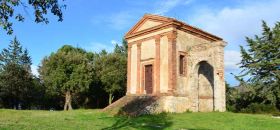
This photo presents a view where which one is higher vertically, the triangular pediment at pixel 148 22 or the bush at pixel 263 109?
the triangular pediment at pixel 148 22

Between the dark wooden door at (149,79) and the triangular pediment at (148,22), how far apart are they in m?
3.32

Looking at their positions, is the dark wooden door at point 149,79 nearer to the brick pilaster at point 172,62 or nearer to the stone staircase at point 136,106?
the stone staircase at point 136,106

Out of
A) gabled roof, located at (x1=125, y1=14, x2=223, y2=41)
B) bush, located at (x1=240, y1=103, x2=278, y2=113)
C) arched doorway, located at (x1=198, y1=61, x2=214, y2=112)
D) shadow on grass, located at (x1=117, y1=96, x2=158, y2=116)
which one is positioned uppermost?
gabled roof, located at (x1=125, y1=14, x2=223, y2=41)

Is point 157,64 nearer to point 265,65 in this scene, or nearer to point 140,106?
point 140,106

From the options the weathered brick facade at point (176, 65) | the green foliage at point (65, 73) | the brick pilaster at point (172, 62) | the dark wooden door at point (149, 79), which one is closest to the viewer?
the brick pilaster at point (172, 62)

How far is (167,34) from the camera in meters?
23.5

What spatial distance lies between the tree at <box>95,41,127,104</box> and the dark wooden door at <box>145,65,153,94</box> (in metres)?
12.2

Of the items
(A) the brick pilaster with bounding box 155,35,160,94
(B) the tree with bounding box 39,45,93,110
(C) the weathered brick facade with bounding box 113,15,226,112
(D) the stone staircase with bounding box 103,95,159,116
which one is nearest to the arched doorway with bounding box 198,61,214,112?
(C) the weathered brick facade with bounding box 113,15,226,112

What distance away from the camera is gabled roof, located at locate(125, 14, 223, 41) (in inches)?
928

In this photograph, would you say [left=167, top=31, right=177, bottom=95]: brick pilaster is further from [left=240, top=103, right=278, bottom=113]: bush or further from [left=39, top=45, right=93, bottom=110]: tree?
[left=39, top=45, right=93, bottom=110]: tree

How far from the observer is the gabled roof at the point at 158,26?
77.4ft

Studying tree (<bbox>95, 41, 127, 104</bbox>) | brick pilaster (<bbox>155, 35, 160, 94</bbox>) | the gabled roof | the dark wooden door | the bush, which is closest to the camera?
the gabled roof

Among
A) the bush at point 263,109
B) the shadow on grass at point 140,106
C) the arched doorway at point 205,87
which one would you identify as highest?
the arched doorway at point 205,87

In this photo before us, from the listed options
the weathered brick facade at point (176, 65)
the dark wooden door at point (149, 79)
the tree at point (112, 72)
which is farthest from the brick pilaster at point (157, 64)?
the tree at point (112, 72)
